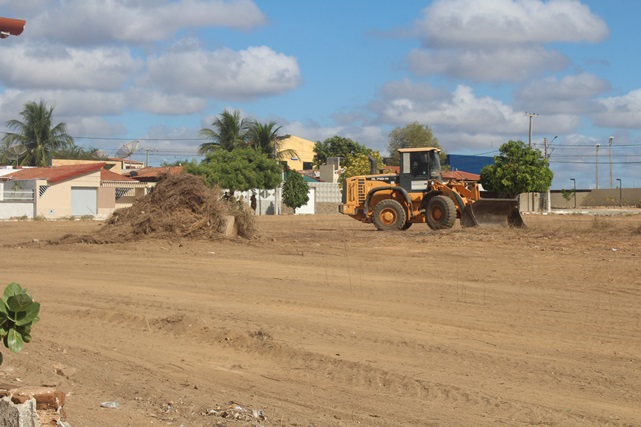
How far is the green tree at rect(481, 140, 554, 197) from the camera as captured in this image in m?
65.5

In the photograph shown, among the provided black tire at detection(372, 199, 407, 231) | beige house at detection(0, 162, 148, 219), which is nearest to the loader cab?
black tire at detection(372, 199, 407, 231)

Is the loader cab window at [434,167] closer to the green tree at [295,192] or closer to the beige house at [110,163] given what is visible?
the green tree at [295,192]

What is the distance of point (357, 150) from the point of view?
11544 centimetres

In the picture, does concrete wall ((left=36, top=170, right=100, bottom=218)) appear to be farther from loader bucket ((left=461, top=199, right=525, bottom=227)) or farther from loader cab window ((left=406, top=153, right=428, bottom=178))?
loader bucket ((left=461, top=199, right=525, bottom=227))

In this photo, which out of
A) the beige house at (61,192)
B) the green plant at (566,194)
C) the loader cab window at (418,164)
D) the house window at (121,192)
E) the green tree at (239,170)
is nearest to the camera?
the loader cab window at (418,164)

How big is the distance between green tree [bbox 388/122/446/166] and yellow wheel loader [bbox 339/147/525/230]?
72.5 meters

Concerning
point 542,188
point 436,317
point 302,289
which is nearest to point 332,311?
point 436,317

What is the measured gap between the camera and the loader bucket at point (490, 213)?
27.9m

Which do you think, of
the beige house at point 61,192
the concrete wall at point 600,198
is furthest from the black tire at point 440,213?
the concrete wall at point 600,198

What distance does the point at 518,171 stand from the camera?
2584 inches

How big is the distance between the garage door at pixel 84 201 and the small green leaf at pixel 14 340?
51.2 metres

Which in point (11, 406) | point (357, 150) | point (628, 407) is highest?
point (357, 150)

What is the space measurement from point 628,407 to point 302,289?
25.7ft

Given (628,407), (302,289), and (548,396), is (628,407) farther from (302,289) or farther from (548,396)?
(302,289)
